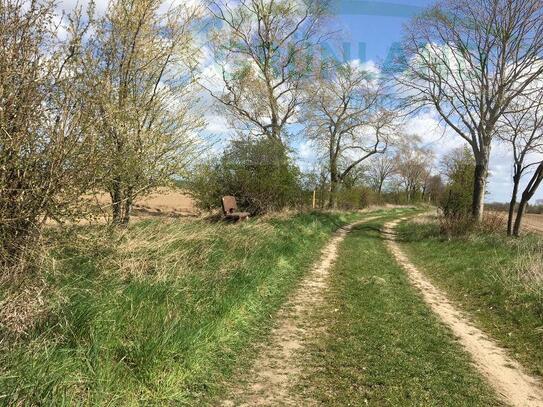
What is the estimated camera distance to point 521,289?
8.69 metres

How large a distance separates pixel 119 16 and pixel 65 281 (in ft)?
19.9

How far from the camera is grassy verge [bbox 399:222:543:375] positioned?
6.75 m

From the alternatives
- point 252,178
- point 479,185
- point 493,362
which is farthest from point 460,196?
point 493,362

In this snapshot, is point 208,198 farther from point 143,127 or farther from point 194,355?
point 194,355

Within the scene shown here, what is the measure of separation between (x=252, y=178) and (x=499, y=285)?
13.1 m

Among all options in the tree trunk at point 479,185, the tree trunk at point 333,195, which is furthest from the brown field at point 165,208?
the tree trunk at point 479,185

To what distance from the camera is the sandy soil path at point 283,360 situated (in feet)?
14.5

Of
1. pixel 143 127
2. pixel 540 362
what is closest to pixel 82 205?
pixel 143 127

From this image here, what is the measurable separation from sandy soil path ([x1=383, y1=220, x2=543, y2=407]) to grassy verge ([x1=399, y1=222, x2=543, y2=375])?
0.21 metres

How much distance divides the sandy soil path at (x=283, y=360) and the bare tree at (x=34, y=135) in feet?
9.58

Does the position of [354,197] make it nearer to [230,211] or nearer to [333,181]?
[333,181]

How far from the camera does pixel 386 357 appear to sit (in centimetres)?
558

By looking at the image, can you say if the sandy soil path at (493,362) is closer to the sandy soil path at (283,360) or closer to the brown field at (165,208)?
the sandy soil path at (283,360)

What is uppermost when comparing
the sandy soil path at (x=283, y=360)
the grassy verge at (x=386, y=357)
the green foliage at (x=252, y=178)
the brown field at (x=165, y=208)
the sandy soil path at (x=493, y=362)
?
the green foliage at (x=252, y=178)
